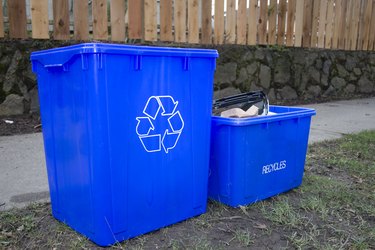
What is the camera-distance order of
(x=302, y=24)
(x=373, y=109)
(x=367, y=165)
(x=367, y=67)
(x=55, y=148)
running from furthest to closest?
(x=367, y=67) < (x=373, y=109) < (x=302, y=24) < (x=367, y=165) < (x=55, y=148)

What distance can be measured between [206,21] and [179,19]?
1.58 feet

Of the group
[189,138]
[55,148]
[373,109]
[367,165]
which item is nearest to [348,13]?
[373,109]

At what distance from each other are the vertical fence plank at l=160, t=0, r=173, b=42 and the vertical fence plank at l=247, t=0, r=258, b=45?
1.46m

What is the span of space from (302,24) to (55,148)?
5370 mm

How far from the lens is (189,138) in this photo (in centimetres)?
228

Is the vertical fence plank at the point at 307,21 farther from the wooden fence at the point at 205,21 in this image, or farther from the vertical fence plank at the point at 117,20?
the vertical fence plank at the point at 117,20

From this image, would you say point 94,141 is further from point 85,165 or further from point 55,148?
point 55,148

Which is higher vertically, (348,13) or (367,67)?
(348,13)

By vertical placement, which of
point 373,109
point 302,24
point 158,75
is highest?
point 302,24

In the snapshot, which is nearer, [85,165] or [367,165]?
[85,165]

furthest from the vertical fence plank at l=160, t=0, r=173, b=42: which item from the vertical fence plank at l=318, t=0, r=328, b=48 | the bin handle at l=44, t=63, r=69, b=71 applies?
the vertical fence plank at l=318, t=0, r=328, b=48

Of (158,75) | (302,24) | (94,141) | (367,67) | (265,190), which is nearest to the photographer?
(94,141)

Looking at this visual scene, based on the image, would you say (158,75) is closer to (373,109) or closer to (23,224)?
(23,224)

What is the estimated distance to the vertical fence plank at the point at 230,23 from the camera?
215 inches
